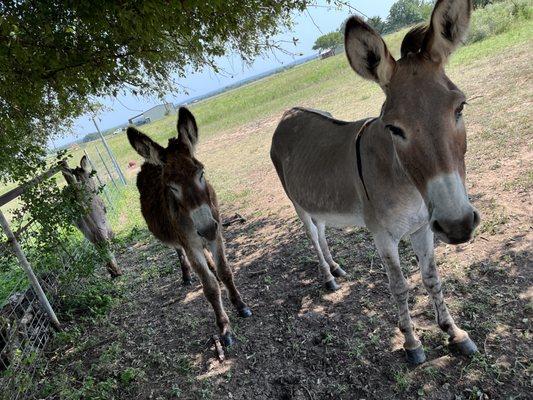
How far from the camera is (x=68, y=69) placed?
3.62 m

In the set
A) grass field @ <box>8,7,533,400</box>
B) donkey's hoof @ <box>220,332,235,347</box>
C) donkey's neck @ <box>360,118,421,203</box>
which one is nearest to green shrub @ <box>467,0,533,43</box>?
grass field @ <box>8,7,533,400</box>

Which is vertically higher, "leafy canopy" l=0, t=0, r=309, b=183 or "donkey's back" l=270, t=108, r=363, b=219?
"leafy canopy" l=0, t=0, r=309, b=183

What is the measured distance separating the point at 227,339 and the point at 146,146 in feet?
6.74

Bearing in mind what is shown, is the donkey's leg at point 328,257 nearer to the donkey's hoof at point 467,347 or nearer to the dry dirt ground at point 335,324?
the dry dirt ground at point 335,324

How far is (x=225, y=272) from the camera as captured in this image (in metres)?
4.05

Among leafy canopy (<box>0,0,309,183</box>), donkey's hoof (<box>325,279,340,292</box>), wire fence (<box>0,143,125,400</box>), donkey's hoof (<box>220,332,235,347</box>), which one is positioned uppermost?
leafy canopy (<box>0,0,309,183</box>)

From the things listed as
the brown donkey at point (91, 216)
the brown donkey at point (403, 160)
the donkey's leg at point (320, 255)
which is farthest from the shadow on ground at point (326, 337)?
the brown donkey at point (91, 216)

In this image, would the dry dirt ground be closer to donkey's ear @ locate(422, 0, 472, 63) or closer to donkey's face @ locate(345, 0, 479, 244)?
donkey's face @ locate(345, 0, 479, 244)

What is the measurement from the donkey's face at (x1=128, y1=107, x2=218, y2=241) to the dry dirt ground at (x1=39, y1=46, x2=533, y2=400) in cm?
127

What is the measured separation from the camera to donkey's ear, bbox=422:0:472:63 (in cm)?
203

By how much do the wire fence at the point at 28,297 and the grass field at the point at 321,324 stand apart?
30 cm

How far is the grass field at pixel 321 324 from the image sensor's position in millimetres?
2908

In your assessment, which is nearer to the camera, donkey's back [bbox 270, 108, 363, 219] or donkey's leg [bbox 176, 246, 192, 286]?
donkey's back [bbox 270, 108, 363, 219]

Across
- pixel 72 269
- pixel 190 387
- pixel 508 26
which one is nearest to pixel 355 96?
pixel 508 26
